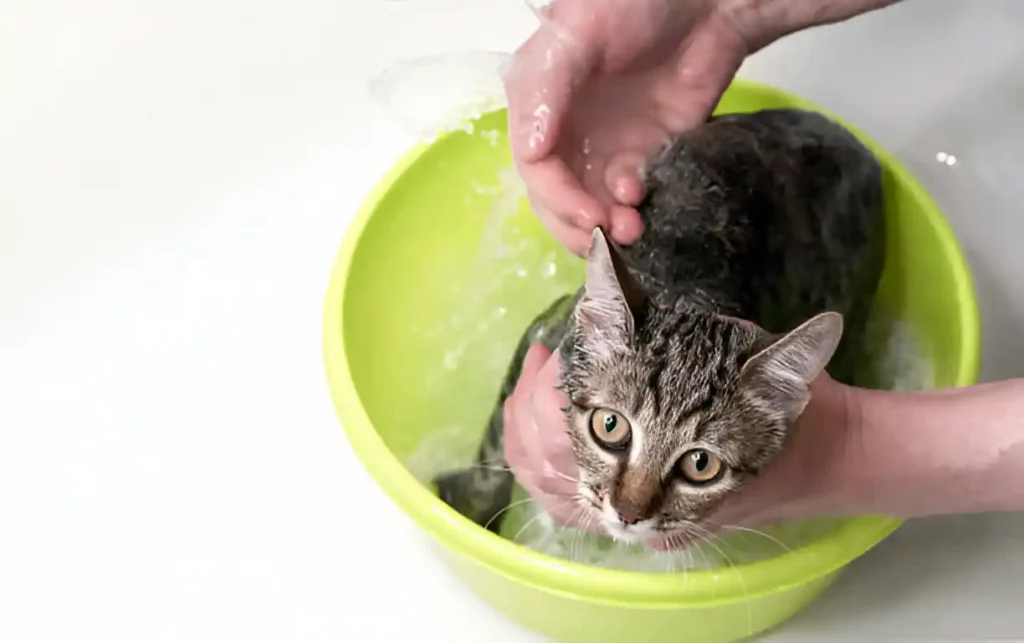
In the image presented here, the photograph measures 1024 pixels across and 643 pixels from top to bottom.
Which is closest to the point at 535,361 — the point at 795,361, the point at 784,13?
the point at 795,361

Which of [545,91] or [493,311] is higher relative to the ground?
[545,91]

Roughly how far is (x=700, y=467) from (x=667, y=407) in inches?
2.2

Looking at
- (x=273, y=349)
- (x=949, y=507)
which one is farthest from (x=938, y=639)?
(x=273, y=349)

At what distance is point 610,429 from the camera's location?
30.8 inches

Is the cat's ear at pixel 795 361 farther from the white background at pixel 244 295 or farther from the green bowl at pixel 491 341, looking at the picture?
the white background at pixel 244 295

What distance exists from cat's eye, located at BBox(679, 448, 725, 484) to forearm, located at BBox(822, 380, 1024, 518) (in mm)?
144

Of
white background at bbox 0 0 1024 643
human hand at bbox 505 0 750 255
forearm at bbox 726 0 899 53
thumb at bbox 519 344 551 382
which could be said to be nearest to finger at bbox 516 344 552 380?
thumb at bbox 519 344 551 382

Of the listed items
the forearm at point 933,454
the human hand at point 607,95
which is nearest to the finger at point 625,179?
the human hand at point 607,95

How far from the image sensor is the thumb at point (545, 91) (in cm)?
100

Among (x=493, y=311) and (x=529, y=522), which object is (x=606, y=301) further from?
(x=493, y=311)

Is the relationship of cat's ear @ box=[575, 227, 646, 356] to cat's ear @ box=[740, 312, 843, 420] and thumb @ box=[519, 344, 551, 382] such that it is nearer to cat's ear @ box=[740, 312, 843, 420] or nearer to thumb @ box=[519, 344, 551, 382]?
cat's ear @ box=[740, 312, 843, 420]

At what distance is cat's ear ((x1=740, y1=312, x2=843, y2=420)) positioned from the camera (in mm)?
652

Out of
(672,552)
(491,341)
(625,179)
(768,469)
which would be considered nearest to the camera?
(768,469)

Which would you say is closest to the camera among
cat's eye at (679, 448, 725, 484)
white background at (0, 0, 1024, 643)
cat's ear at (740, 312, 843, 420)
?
cat's ear at (740, 312, 843, 420)
